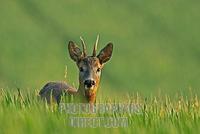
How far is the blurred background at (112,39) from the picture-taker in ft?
298

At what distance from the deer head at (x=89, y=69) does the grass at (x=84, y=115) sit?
300 cm

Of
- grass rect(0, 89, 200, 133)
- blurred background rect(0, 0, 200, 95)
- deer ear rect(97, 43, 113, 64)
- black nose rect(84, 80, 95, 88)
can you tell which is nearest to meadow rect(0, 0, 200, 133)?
blurred background rect(0, 0, 200, 95)

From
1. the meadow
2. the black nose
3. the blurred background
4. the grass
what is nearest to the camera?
the grass

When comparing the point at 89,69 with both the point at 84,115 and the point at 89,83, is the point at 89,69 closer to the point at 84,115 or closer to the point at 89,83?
the point at 89,83

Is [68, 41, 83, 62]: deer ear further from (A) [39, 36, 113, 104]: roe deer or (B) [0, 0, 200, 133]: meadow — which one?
(B) [0, 0, 200, 133]: meadow

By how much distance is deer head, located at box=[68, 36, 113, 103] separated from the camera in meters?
13.3

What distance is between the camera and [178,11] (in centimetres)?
11006

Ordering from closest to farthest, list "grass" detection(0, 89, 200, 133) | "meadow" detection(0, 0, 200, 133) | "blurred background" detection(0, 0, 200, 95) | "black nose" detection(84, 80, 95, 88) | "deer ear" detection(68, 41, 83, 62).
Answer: "grass" detection(0, 89, 200, 133) < "black nose" detection(84, 80, 95, 88) < "deer ear" detection(68, 41, 83, 62) < "meadow" detection(0, 0, 200, 133) < "blurred background" detection(0, 0, 200, 95)

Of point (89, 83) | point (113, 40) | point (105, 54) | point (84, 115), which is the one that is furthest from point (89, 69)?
point (113, 40)

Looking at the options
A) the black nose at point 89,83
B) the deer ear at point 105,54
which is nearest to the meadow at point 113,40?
the deer ear at point 105,54

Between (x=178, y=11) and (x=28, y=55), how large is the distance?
25.6 meters

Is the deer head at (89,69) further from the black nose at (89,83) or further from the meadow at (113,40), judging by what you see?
the meadow at (113,40)

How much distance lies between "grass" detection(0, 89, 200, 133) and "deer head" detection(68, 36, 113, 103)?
9.85ft

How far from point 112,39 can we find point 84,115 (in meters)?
93.6
